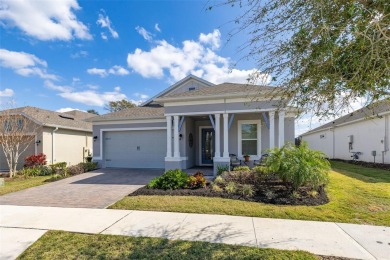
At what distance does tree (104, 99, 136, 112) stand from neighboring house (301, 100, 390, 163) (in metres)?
30.1

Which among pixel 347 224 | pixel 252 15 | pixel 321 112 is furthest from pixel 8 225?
pixel 347 224

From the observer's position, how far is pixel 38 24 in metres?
8.28

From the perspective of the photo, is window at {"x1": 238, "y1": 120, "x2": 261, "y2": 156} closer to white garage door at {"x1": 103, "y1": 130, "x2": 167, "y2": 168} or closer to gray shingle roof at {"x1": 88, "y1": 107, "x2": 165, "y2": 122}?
white garage door at {"x1": 103, "y1": 130, "x2": 167, "y2": 168}

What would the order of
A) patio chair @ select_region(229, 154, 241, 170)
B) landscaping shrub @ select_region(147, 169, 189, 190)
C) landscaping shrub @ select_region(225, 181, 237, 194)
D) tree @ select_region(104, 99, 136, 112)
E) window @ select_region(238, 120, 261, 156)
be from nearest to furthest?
landscaping shrub @ select_region(225, 181, 237, 194)
landscaping shrub @ select_region(147, 169, 189, 190)
patio chair @ select_region(229, 154, 241, 170)
window @ select_region(238, 120, 261, 156)
tree @ select_region(104, 99, 136, 112)

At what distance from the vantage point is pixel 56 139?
1525 centimetres

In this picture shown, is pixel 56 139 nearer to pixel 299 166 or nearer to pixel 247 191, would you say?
pixel 247 191

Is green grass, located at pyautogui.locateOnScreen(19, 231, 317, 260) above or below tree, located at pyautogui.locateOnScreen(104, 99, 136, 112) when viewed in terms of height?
below

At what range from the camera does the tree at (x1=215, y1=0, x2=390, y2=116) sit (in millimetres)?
2943

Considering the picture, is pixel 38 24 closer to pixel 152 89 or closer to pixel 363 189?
pixel 152 89

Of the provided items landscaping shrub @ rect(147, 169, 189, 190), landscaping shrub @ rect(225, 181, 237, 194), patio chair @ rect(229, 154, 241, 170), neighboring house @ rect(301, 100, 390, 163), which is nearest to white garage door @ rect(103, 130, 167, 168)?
patio chair @ rect(229, 154, 241, 170)

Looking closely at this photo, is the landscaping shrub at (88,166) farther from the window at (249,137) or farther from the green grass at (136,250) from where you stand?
the green grass at (136,250)

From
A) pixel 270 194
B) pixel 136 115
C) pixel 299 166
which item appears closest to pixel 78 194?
pixel 270 194

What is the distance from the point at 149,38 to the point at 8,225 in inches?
385

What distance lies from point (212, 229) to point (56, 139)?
15051mm
